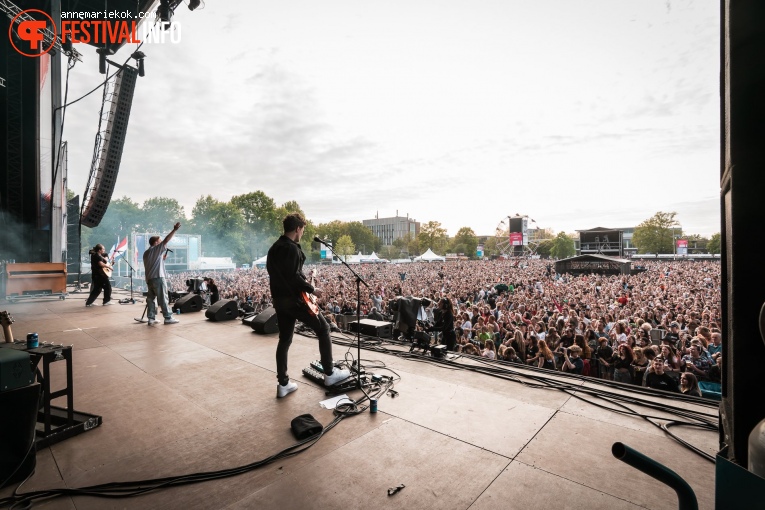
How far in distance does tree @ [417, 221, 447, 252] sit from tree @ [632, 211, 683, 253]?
4168 cm

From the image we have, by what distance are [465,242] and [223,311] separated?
319ft

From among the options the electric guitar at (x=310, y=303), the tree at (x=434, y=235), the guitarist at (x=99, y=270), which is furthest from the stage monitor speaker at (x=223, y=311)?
the tree at (x=434, y=235)

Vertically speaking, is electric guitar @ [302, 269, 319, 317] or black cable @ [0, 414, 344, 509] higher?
electric guitar @ [302, 269, 319, 317]

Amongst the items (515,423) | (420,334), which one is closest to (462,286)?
(420,334)

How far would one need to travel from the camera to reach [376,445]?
271cm

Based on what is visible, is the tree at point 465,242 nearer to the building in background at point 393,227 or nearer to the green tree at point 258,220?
the building in background at point 393,227

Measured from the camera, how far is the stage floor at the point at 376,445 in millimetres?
2119

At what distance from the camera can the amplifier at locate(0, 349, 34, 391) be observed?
2.18 m

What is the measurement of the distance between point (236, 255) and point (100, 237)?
25.6 metres

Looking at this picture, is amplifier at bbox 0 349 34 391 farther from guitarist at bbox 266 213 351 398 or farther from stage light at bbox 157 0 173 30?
stage light at bbox 157 0 173 30

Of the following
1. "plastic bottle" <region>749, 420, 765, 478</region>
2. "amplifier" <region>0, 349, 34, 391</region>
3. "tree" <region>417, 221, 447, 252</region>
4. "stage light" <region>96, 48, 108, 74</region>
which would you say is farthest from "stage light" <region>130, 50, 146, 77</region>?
"tree" <region>417, 221, 447, 252</region>

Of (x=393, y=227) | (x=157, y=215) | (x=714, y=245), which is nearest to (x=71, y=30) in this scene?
(x=157, y=215)

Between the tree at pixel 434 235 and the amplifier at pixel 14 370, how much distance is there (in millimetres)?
89893

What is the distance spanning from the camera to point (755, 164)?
1782 millimetres
